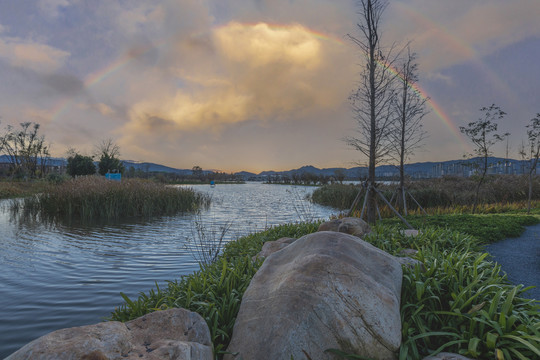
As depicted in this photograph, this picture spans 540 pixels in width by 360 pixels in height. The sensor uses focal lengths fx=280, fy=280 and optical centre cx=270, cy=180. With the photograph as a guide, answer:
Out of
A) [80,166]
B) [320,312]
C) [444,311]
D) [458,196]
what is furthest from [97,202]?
[80,166]

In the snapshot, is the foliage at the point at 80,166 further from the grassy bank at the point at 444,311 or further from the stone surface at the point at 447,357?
the stone surface at the point at 447,357

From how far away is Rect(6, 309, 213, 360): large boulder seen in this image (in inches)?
60.8

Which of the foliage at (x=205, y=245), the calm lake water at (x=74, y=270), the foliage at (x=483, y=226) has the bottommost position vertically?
the calm lake water at (x=74, y=270)

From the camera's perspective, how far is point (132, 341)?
193 centimetres

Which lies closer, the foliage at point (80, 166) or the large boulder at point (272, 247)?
the large boulder at point (272, 247)

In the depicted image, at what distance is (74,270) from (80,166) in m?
37.5

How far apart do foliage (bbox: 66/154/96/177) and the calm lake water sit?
29.9m

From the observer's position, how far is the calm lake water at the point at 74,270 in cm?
414

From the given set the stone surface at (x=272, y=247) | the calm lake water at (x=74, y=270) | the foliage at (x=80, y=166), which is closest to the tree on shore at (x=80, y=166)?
the foliage at (x=80, y=166)

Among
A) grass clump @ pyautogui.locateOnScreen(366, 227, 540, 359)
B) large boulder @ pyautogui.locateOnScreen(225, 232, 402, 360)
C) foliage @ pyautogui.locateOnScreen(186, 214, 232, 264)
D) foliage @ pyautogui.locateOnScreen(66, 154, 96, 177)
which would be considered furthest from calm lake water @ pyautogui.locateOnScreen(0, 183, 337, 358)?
foliage @ pyautogui.locateOnScreen(66, 154, 96, 177)

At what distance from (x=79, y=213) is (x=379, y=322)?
1621cm

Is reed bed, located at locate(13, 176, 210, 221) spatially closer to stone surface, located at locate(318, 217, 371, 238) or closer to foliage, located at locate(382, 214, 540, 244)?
stone surface, located at locate(318, 217, 371, 238)

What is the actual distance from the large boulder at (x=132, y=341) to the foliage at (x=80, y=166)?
4256cm

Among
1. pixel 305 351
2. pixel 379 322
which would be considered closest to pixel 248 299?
pixel 305 351
